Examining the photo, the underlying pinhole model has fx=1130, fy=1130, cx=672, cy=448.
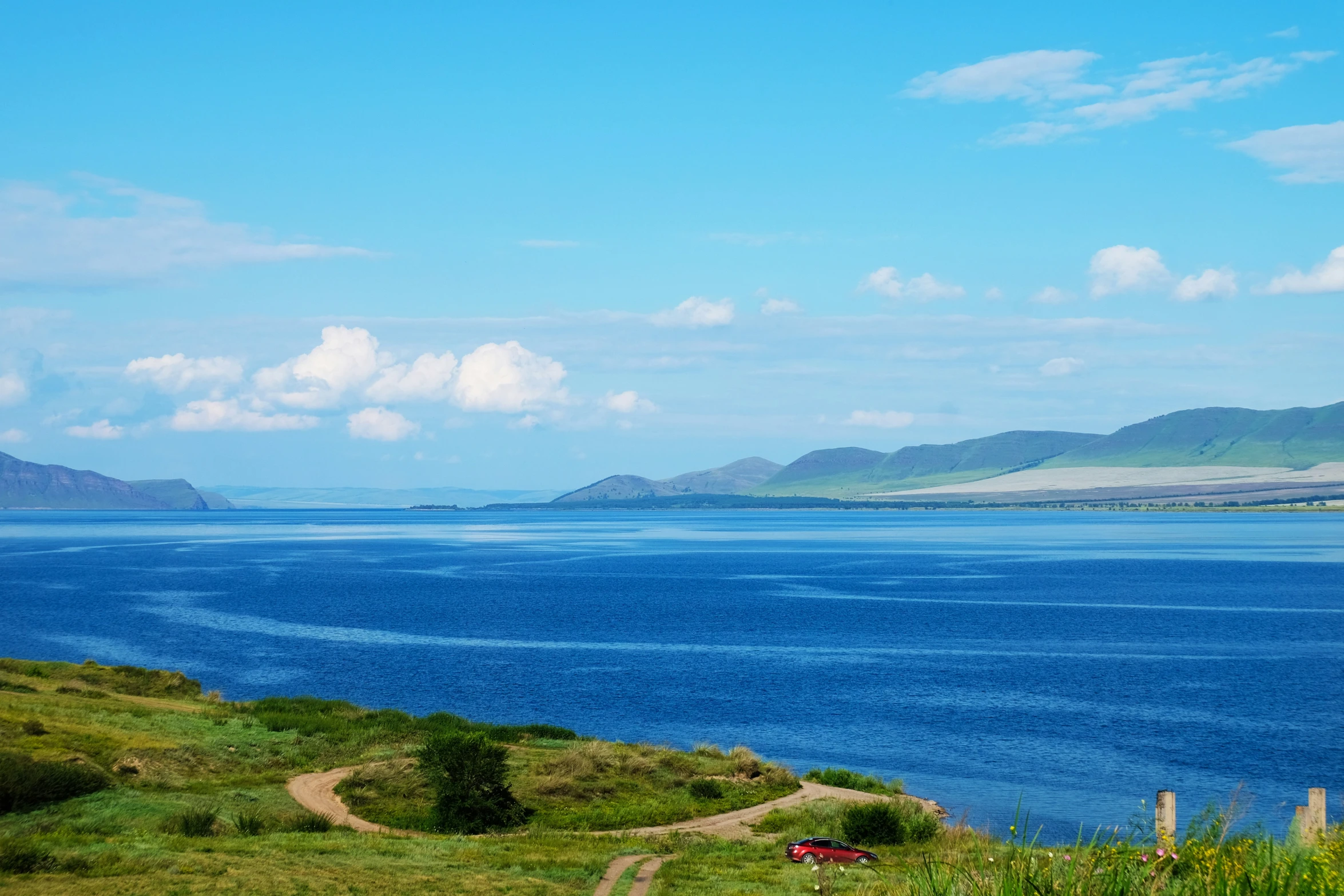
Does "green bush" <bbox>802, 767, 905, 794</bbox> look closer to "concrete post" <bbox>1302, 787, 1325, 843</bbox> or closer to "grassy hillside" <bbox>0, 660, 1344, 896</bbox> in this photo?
A: "grassy hillside" <bbox>0, 660, 1344, 896</bbox>

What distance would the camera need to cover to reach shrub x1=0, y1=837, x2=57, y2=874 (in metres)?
19.4

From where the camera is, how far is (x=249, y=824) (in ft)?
91.3

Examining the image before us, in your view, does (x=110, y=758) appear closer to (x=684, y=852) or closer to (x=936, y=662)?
(x=684, y=852)

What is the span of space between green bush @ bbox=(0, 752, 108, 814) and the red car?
18.6 meters

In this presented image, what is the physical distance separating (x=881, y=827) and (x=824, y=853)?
16.1 feet

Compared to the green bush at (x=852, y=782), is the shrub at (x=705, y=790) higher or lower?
higher

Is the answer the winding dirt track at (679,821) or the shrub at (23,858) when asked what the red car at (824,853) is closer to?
the winding dirt track at (679,821)

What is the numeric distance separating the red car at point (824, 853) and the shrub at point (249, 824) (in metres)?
13.0

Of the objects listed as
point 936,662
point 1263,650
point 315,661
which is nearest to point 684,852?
point 936,662

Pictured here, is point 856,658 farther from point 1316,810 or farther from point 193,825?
point 1316,810

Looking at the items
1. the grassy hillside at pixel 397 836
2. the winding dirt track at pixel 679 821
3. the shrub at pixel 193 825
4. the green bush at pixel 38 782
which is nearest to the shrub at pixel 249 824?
the grassy hillside at pixel 397 836

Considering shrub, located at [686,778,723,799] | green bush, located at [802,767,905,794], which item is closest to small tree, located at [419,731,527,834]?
shrub, located at [686,778,723,799]

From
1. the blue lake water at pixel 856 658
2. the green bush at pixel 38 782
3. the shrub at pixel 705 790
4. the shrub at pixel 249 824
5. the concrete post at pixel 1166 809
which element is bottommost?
the blue lake water at pixel 856 658

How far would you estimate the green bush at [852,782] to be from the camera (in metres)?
42.9
